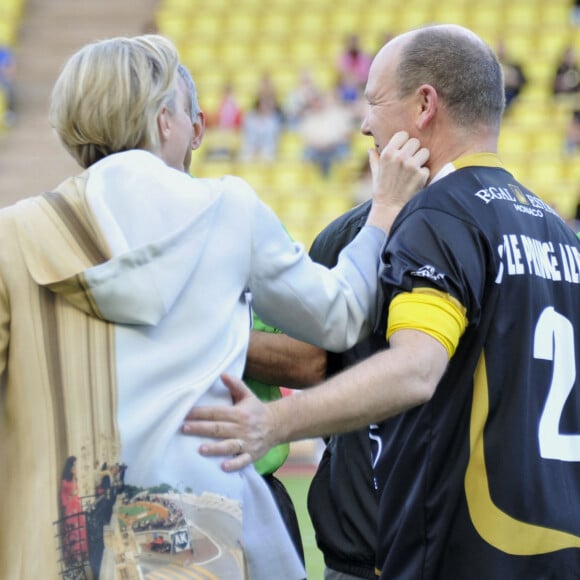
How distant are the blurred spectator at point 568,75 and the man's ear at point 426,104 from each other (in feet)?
39.1

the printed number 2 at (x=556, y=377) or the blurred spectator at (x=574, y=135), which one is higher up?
the printed number 2 at (x=556, y=377)

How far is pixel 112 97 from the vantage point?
234 cm

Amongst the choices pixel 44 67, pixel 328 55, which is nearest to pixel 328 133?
pixel 328 55

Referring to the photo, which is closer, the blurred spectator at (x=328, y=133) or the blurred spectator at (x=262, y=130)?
the blurred spectator at (x=328, y=133)

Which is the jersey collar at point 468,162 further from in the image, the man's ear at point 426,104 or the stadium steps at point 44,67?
the stadium steps at point 44,67

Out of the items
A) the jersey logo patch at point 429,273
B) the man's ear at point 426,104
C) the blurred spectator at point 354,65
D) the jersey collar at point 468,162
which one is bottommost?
the blurred spectator at point 354,65

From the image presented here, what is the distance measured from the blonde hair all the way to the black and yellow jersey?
22.6 inches

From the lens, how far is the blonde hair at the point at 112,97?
2.34 metres

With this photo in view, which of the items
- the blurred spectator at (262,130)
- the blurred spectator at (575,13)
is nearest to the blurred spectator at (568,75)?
the blurred spectator at (575,13)

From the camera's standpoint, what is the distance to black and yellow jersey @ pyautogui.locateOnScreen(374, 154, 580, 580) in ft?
8.16

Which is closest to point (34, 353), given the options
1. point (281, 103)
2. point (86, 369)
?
point (86, 369)

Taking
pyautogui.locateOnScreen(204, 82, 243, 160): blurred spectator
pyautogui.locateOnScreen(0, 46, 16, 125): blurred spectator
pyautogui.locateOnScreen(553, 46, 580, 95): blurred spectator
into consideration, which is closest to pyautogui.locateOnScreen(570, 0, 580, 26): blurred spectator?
pyautogui.locateOnScreen(553, 46, 580, 95): blurred spectator

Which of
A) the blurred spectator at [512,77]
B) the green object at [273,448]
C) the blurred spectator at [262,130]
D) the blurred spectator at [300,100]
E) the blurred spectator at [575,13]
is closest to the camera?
the green object at [273,448]

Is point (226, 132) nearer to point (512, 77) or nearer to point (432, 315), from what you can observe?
point (512, 77)
